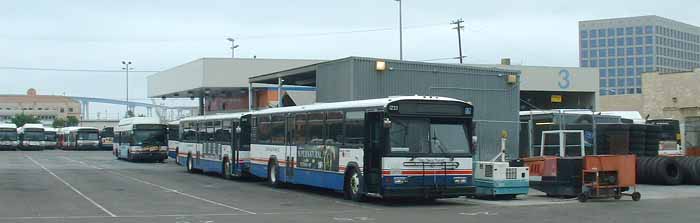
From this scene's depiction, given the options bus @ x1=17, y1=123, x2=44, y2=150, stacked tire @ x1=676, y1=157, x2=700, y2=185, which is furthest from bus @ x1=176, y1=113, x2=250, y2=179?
bus @ x1=17, y1=123, x2=44, y2=150

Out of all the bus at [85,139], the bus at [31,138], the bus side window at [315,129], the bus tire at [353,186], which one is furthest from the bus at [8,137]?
the bus tire at [353,186]

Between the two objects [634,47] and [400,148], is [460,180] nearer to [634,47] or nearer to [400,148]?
[400,148]

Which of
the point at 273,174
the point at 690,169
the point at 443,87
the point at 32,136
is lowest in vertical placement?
the point at 273,174

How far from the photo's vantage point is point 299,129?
79.1 feet

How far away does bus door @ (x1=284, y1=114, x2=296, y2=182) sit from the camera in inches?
966

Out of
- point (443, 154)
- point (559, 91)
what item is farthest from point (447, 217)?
point (559, 91)

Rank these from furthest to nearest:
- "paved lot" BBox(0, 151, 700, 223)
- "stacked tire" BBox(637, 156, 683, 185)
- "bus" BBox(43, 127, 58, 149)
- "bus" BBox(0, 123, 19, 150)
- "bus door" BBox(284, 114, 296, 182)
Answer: "bus" BBox(43, 127, 58, 149), "bus" BBox(0, 123, 19, 150), "stacked tire" BBox(637, 156, 683, 185), "bus door" BBox(284, 114, 296, 182), "paved lot" BBox(0, 151, 700, 223)

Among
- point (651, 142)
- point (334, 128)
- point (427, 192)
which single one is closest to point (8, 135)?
point (651, 142)

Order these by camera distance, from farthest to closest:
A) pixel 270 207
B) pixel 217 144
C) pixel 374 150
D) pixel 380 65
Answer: pixel 217 144 < pixel 380 65 < pixel 374 150 < pixel 270 207

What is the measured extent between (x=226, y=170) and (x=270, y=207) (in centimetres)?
1285

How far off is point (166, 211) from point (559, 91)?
38.5 metres

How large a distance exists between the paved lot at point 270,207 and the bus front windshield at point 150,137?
2348 cm

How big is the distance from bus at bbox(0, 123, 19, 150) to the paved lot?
55.6 metres

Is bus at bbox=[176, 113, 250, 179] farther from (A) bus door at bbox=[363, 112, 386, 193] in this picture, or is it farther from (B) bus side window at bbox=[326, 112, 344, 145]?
(A) bus door at bbox=[363, 112, 386, 193]
